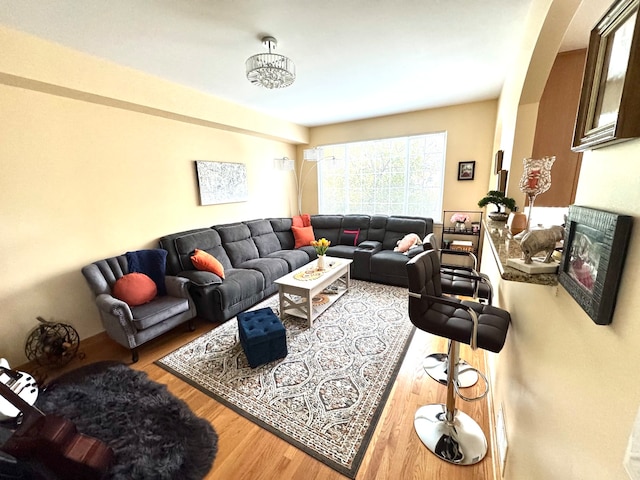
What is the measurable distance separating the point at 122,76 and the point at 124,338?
2.50 meters

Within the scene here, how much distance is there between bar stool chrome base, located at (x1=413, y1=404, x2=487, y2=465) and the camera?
59.3 inches

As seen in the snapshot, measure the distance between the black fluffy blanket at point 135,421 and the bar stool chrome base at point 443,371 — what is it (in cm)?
167

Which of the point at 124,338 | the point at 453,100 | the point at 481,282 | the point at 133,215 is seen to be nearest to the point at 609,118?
the point at 481,282

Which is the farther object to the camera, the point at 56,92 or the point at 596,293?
the point at 56,92

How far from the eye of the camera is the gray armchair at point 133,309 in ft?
7.55

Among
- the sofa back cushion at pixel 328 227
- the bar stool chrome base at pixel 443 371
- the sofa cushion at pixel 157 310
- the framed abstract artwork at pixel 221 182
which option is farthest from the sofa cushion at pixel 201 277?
the sofa back cushion at pixel 328 227

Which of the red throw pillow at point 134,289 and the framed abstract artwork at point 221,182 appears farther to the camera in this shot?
the framed abstract artwork at point 221,182

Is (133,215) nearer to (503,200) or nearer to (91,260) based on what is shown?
(91,260)

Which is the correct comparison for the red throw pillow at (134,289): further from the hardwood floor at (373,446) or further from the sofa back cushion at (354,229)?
the sofa back cushion at (354,229)

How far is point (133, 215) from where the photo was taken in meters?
3.05

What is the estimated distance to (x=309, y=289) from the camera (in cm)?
278

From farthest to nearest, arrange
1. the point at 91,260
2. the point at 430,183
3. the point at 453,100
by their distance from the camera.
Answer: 1. the point at 430,183
2. the point at 453,100
3. the point at 91,260

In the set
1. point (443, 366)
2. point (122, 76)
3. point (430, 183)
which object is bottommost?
point (443, 366)

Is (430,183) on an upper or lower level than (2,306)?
upper
